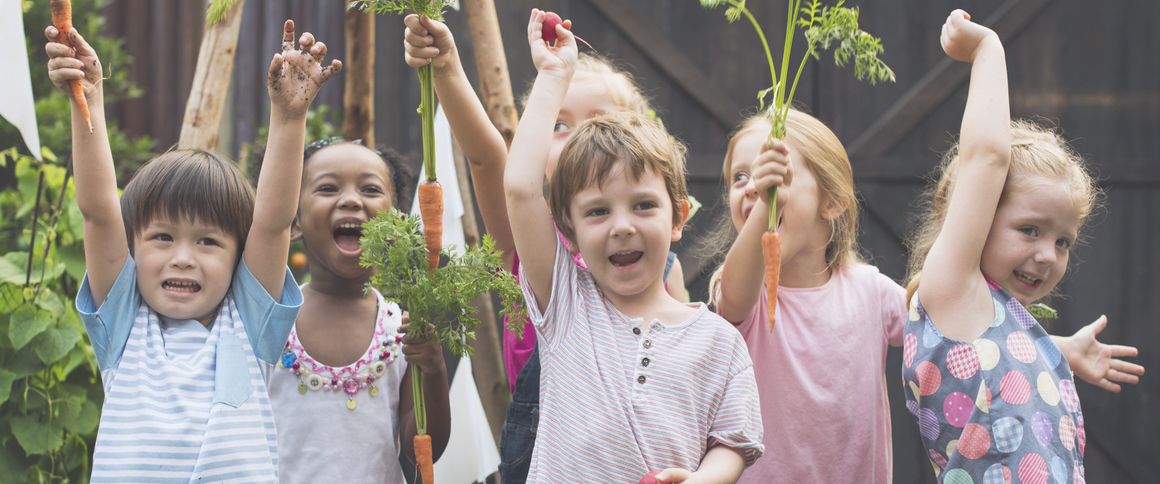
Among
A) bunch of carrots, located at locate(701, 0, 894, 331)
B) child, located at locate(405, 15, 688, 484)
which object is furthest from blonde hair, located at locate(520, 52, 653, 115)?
bunch of carrots, located at locate(701, 0, 894, 331)

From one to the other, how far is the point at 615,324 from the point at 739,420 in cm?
31

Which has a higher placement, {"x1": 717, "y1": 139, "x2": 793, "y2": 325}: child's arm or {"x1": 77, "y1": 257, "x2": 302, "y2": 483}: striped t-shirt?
{"x1": 717, "y1": 139, "x2": 793, "y2": 325}: child's arm

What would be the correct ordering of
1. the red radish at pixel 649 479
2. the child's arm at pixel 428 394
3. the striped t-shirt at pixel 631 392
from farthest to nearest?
the child's arm at pixel 428 394 → the striped t-shirt at pixel 631 392 → the red radish at pixel 649 479

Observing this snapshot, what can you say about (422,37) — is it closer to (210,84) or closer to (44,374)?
(210,84)

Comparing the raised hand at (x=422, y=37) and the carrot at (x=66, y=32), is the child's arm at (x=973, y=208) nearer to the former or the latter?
the raised hand at (x=422, y=37)

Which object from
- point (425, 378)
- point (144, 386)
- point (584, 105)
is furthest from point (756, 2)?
point (144, 386)

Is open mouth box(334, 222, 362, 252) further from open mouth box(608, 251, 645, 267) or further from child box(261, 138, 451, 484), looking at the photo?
open mouth box(608, 251, 645, 267)

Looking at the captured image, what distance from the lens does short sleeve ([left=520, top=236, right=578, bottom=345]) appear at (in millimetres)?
1623

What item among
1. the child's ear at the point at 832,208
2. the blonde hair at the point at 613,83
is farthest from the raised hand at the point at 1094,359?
the blonde hair at the point at 613,83

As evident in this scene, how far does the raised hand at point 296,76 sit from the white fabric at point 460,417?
2.72 ft

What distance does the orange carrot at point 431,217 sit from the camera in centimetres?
168

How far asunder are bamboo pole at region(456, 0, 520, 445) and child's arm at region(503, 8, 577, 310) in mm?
1002

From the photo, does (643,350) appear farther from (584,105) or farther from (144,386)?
(144,386)

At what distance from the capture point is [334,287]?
214 centimetres
